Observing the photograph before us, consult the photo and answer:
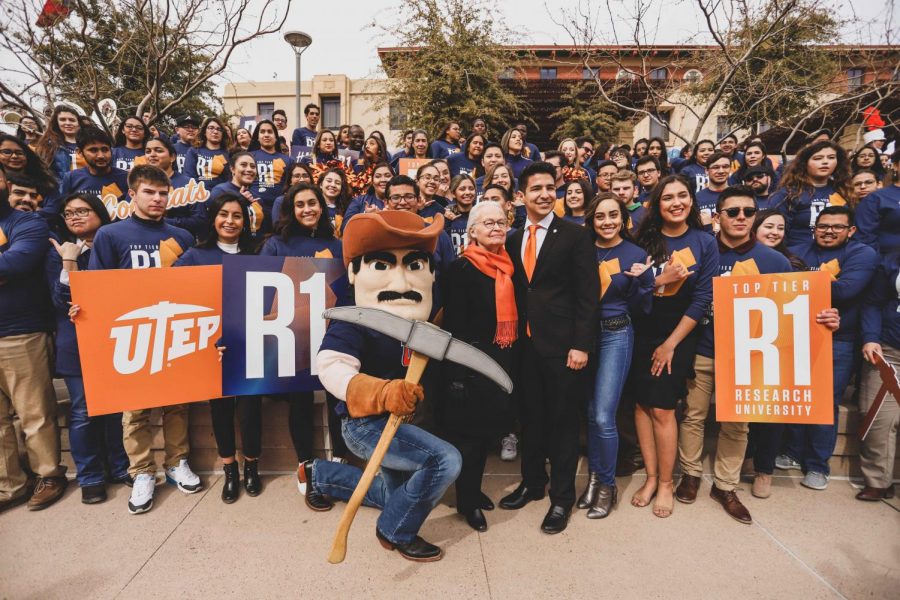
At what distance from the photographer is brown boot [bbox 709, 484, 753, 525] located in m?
2.89

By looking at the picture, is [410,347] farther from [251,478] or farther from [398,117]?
[398,117]

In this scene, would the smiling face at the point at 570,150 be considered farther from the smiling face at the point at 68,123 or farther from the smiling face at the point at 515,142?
the smiling face at the point at 68,123

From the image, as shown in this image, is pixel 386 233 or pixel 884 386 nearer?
pixel 386 233

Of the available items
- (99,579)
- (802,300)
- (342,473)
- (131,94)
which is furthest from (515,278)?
(131,94)

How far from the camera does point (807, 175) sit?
445cm

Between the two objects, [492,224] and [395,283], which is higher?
[492,224]

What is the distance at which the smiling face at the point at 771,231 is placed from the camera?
333 centimetres

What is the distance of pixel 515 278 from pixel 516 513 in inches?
64.1

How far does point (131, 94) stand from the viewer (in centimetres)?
1326

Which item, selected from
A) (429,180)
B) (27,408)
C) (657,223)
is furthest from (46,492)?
(657,223)

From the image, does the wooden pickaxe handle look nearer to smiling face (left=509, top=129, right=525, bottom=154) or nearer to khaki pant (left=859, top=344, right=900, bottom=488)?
khaki pant (left=859, top=344, right=900, bottom=488)

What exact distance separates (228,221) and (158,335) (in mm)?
924

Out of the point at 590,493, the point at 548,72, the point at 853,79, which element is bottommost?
the point at 590,493

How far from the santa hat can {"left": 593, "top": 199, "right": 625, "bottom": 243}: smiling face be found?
49.4 inches
